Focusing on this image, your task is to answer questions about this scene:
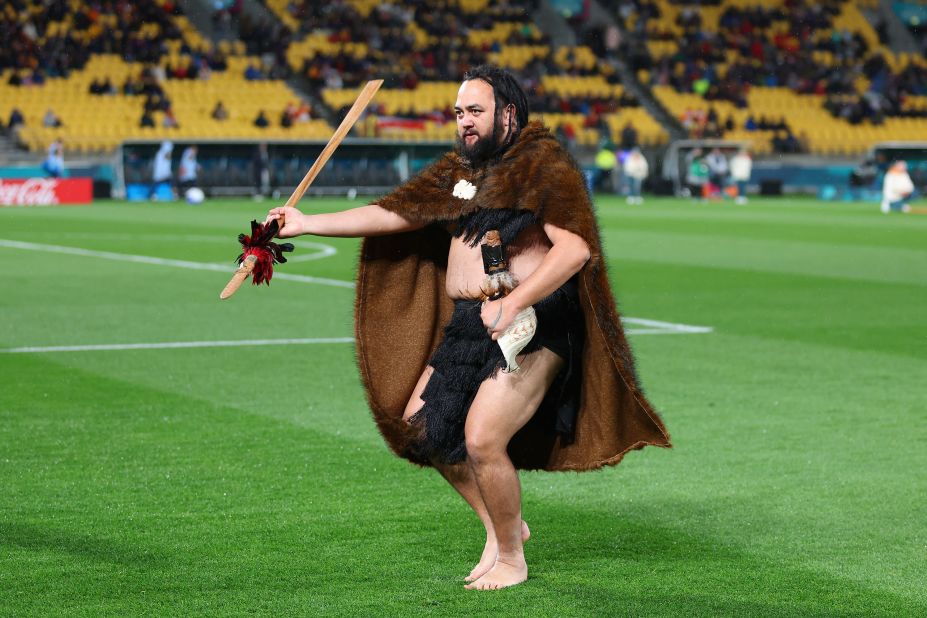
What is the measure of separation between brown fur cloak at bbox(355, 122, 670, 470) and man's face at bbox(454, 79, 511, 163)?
7 centimetres

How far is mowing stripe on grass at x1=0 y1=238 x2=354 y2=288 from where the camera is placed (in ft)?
59.8

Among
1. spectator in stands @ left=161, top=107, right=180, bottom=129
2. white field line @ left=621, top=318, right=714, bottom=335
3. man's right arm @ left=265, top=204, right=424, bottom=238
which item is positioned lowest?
white field line @ left=621, top=318, right=714, bottom=335

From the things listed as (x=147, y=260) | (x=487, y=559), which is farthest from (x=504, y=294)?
(x=147, y=260)

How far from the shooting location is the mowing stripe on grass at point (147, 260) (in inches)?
717

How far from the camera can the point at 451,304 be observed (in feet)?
18.4

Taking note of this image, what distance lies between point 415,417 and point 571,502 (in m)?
1.52

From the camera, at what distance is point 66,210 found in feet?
120

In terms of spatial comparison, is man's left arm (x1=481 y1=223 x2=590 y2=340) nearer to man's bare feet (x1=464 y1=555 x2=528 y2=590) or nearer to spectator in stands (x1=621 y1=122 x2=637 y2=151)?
man's bare feet (x1=464 y1=555 x2=528 y2=590)

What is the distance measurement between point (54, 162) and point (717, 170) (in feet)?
66.5

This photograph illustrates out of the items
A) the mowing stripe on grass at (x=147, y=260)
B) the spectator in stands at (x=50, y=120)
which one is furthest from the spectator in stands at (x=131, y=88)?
the mowing stripe on grass at (x=147, y=260)

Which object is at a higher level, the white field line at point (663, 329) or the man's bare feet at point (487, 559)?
the man's bare feet at point (487, 559)

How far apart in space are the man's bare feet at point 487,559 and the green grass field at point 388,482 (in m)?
0.11

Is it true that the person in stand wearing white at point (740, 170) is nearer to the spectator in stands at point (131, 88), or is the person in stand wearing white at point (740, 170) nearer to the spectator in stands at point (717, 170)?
the spectator in stands at point (717, 170)

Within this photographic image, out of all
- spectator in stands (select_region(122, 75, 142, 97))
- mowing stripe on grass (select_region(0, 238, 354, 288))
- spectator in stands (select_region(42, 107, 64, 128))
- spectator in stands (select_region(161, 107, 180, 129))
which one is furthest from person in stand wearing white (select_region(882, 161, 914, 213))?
mowing stripe on grass (select_region(0, 238, 354, 288))
